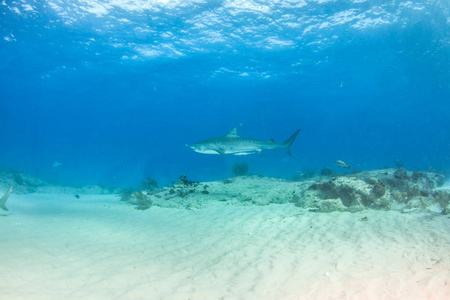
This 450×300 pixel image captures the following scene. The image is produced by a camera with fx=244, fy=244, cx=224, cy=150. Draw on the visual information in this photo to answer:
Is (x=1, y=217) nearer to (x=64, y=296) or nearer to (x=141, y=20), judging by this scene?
(x=64, y=296)

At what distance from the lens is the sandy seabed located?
3613mm

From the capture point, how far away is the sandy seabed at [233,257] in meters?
3.61

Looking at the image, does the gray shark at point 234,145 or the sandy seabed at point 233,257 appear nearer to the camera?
the sandy seabed at point 233,257

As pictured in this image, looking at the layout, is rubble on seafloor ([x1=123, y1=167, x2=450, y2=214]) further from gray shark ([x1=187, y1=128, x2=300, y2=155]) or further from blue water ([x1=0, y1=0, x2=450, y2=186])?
blue water ([x1=0, y1=0, x2=450, y2=186])

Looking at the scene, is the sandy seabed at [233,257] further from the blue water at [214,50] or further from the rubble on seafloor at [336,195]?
the blue water at [214,50]

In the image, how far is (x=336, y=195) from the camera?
8367 millimetres

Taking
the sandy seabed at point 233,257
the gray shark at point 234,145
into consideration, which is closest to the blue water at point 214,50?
the gray shark at point 234,145

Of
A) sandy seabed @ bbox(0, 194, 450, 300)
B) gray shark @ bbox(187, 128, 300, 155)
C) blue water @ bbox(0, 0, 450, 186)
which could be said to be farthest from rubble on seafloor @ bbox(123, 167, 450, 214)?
blue water @ bbox(0, 0, 450, 186)

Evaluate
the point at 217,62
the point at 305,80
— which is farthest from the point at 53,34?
the point at 305,80

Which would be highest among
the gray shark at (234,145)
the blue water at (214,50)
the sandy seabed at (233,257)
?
the blue water at (214,50)

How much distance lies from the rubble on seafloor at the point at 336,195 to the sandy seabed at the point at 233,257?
74 centimetres


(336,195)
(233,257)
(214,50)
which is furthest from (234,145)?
(214,50)

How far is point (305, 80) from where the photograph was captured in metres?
43.4

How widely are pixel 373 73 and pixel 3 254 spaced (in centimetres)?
4937
